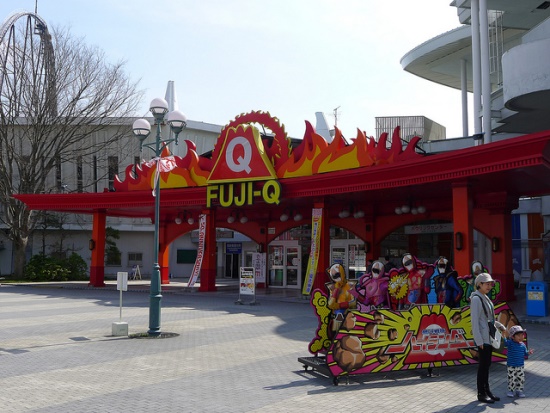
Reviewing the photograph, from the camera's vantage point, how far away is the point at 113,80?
114ft

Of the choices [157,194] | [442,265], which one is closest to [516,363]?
[442,265]

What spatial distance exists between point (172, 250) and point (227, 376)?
36.9 meters

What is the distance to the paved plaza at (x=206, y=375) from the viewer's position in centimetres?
741

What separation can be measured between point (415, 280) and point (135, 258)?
112ft

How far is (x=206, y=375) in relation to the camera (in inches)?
359

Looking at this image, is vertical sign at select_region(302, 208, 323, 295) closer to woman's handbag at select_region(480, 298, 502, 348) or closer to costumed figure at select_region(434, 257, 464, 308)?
costumed figure at select_region(434, 257, 464, 308)

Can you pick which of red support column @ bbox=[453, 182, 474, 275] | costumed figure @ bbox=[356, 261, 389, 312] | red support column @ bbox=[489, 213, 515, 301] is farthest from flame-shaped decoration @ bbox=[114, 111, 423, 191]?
costumed figure @ bbox=[356, 261, 389, 312]

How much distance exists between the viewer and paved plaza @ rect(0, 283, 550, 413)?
741 centimetres

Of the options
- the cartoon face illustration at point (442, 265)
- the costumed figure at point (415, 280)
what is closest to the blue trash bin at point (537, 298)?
the costumed figure at point (415, 280)

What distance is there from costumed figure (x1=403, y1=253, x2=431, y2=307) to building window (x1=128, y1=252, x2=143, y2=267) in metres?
33.4

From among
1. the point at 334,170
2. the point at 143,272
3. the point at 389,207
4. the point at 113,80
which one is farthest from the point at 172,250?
the point at 334,170

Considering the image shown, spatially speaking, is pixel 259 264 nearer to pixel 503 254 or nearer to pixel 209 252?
pixel 209 252

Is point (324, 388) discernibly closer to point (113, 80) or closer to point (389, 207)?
point (389, 207)

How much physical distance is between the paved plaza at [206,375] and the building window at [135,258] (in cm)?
2843
